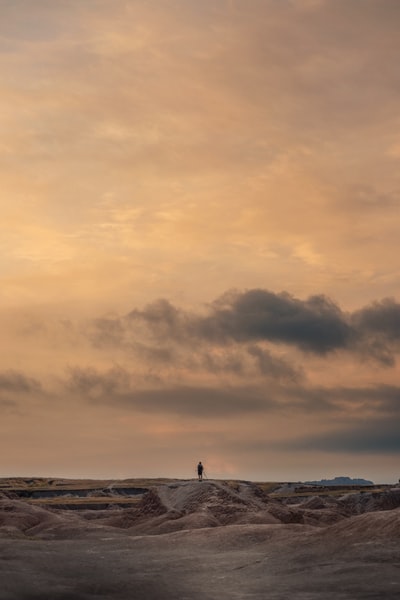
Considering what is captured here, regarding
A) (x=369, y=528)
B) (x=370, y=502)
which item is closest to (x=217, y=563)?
(x=369, y=528)

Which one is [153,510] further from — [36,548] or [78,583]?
[78,583]

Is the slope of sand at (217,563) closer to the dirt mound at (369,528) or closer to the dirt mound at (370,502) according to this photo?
the dirt mound at (369,528)

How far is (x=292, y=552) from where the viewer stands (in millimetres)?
31328

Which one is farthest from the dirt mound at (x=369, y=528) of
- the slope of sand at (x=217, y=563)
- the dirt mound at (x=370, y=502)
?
the dirt mound at (x=370, y=502)

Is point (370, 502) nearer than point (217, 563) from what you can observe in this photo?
No

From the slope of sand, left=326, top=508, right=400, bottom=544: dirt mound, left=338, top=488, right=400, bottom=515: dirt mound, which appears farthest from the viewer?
left=338, top=488, right=400, bottom=515: dirt mound

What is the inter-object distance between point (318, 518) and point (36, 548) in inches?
1066

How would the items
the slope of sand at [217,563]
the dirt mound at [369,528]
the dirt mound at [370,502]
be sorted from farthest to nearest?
the dirt mound at [370,502] → the dirt mound at [369,528] → the slope of sand at [217,563]

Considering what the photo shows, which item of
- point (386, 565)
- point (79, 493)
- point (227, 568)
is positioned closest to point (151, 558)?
point (227, 568)

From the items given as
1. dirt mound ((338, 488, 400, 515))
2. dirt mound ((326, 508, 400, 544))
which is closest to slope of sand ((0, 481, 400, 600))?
dirt mound ((326, 508, 400, 544))

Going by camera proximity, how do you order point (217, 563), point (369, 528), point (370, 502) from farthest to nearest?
1. point (370, 502)
2. point (369, 528)
3. point (217, 563)

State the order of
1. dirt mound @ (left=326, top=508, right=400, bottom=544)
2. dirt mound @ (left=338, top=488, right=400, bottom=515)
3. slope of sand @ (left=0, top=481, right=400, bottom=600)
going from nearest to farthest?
1. slope of sand @ (left=0, top=481, right=400, bottom=600)
2. dirt mound @ (left=326, top=508, right=400, bottom=544)
3. dirt mound @ (left=338, top=488, right=400, bottom=515)

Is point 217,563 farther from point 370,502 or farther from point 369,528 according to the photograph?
point 370,502

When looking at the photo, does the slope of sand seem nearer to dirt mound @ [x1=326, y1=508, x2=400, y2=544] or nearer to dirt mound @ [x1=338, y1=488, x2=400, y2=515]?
dirt mound @ [x1=326, y1=508, x2=400, y2=544]
